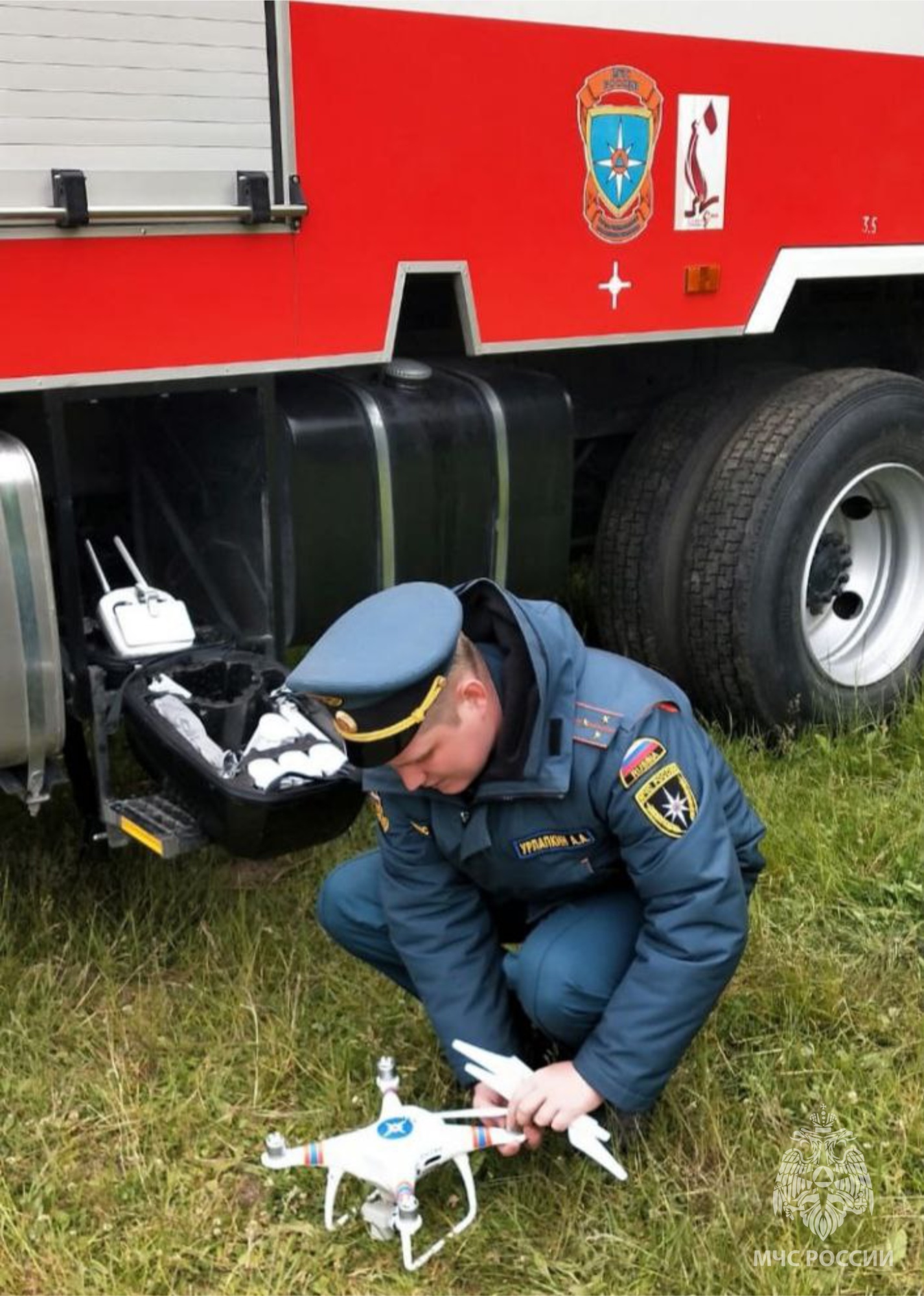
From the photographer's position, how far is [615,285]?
3.12m

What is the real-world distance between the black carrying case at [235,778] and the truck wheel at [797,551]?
1277 mm

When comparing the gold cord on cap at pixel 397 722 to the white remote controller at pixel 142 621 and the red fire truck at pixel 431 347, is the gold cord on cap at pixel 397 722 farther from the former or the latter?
the white remote controller at pixel 142 621

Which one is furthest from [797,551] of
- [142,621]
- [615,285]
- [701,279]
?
[142,621]

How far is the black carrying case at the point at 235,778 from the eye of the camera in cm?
239

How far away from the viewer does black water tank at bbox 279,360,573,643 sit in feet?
9.48

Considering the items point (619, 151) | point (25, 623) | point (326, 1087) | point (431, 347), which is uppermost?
point (619, 151)

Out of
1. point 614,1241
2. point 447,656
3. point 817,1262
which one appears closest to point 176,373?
point 447,656

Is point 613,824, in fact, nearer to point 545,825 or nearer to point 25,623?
point 545,825

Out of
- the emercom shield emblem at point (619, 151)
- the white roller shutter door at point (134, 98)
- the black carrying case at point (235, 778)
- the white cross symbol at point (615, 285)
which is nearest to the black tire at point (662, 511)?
the white cross symbol at point (615, 285)

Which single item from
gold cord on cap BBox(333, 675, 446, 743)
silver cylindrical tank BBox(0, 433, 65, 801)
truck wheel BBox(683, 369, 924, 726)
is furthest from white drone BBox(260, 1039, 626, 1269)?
truck wheel BBox(683, 369, 924, 726)

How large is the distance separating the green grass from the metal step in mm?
315

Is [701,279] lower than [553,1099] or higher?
higher

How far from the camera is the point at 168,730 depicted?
8.13 ft

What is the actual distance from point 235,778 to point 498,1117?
2.28 ft
